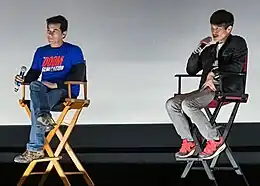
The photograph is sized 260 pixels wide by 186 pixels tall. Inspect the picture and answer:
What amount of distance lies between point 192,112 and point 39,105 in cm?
105

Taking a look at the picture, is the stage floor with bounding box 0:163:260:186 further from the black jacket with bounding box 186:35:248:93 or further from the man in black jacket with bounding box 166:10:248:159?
the black jacket with bounding box 186:35:248:93

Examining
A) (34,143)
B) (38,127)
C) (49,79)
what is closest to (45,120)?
(38,127)

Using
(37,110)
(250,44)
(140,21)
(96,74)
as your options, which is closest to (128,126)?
(96,74)

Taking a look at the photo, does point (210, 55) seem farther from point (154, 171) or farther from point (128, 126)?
point (128, 126)

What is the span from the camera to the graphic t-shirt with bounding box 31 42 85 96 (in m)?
4.59

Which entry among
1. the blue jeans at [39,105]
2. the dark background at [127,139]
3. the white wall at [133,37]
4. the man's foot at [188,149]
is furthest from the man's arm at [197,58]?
the dark background at [127,139]

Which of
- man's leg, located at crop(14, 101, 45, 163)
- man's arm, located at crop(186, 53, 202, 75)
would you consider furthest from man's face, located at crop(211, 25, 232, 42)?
man's leg, located at crop(14, 101, 45, 163)

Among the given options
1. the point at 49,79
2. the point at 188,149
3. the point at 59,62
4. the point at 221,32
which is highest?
the point at 221,32

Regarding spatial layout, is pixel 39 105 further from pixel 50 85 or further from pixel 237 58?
pixel 237 58

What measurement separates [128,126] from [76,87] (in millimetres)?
1526

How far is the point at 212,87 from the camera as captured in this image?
4355 millimetres

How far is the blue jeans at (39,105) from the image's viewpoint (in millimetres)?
4312

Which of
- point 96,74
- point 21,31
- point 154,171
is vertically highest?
point 21,31

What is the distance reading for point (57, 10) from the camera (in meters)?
5.96
